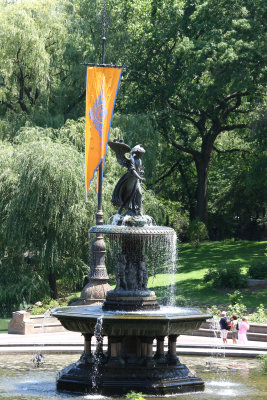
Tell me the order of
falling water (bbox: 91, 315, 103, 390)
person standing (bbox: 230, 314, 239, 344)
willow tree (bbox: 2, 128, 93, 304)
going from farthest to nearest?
willow tree (bbox: 2, 128, 93, 304) < person standing (bbox: 230, 314, 239, 344) < falling water (bbox: 91, 315, 103, 390)

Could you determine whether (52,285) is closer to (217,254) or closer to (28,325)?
(28,325)

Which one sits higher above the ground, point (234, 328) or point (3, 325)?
point (234, 328)

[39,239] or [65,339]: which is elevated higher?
[39,239]

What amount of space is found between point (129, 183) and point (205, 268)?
85.5ft

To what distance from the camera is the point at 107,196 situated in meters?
35.5

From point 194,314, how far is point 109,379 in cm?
247

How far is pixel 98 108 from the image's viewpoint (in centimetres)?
2989

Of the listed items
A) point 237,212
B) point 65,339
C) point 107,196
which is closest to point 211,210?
point 237,212

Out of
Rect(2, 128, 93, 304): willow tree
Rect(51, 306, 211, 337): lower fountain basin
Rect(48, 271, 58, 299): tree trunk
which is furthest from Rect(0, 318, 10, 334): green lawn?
Rect(51, 306, 211, 337): lower fountain basin

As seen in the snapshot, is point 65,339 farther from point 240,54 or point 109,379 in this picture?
point 240,54

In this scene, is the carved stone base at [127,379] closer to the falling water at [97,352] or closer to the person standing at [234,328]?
the falling water at [97,352]

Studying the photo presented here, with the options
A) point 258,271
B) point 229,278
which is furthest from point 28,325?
point 258,271

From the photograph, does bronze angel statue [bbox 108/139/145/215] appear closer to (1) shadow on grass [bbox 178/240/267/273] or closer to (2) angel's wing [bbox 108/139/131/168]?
Answer: (2) angel's wing [bbox 108/139/131/168]

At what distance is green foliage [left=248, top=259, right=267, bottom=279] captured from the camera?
3709 centimetres
